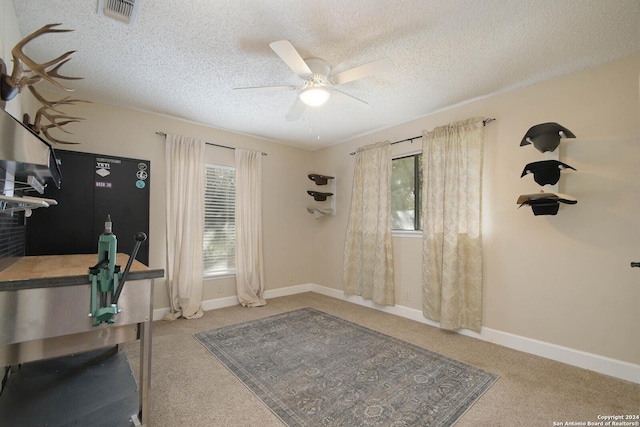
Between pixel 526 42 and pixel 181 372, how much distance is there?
3.80 meters

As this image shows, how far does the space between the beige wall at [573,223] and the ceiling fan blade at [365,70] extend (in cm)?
170

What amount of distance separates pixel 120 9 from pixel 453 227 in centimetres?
349

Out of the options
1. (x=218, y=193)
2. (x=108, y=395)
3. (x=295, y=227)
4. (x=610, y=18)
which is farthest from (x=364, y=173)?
(x=108, y=395)

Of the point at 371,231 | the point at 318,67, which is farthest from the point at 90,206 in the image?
the point at 371,231

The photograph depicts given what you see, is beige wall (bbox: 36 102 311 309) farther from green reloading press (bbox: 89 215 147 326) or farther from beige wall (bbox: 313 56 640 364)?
beige wall (bbox: 313 56 640 364)

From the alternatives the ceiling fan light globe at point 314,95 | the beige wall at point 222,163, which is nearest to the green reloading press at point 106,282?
the ceiling fan light globe at point 314,95

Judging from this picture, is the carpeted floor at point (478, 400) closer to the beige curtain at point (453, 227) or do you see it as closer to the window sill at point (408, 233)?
the beige curtain at point (453, 227)

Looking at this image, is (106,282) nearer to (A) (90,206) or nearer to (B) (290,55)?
(B) (290,55)

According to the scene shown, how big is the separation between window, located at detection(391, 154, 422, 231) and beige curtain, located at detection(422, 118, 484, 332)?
0.32 meters

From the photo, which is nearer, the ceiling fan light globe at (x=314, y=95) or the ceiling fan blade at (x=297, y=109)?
the ceiling fan light globe at (x=314, y=95)

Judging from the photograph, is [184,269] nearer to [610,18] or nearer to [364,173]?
[364,173]

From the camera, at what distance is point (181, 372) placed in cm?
231

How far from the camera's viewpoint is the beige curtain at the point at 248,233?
4258 mm

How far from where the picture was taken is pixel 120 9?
185 cm
